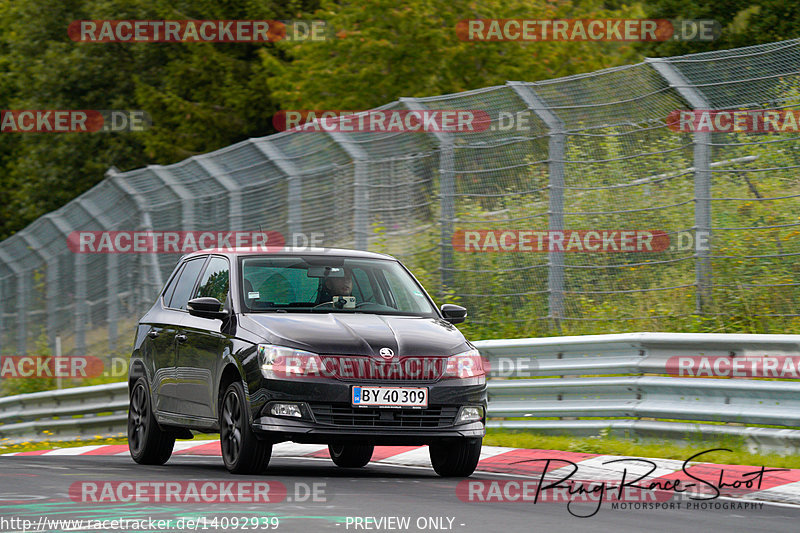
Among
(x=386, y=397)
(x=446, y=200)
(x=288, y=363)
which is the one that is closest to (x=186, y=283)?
(x=288, y=363)

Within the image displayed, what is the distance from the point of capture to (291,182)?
18.5m

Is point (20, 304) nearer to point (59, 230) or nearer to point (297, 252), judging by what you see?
point (59, 230)

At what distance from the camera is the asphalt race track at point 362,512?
7492mm

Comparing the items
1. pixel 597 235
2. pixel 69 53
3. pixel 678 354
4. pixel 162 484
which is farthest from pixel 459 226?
pixel 69 53

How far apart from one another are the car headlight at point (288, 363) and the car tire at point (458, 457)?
124 cm

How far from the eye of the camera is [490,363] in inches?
527

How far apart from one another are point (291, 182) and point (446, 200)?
310cm

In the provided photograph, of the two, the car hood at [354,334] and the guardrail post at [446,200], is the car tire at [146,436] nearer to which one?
the car hood at [354,334]

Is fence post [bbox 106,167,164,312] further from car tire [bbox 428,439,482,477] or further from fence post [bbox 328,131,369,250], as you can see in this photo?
car tire [bbox 428,439,482,477]

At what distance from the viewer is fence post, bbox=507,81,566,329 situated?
14.4 metres

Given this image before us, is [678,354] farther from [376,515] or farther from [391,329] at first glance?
[376,515]

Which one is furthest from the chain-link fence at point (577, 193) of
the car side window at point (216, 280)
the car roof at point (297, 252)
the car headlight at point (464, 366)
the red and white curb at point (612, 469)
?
the car side window at point (216, 280)

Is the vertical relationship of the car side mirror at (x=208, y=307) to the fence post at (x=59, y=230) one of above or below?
below

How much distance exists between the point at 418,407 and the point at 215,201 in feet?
35.3
